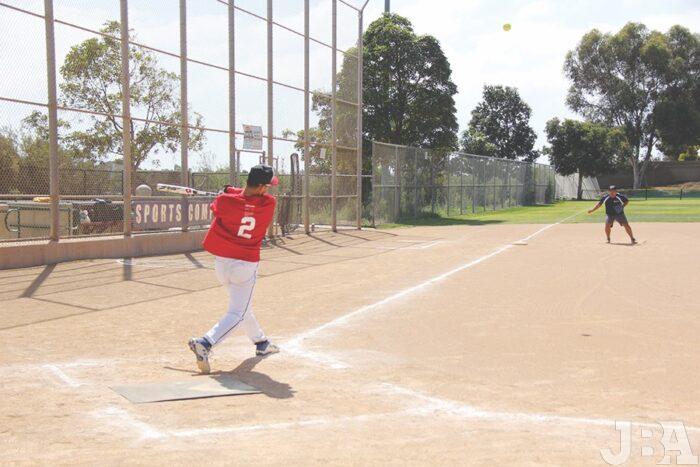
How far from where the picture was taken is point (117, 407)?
536 centimetres

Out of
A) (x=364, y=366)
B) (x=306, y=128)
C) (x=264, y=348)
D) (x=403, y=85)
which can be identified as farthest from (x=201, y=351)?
(x=403, y=85)

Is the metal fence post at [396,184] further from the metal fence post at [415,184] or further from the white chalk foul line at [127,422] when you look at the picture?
the white chalk foul line at [127,422]

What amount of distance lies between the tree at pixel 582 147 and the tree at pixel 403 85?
3451 centimetres

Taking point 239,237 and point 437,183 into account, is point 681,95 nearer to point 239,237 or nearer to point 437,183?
point 437,183

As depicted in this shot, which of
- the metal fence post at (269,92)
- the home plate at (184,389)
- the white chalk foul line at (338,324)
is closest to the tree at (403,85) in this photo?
the metal fence post at (269,92)

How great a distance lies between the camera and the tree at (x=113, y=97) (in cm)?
1519

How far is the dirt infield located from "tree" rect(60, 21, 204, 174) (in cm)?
327

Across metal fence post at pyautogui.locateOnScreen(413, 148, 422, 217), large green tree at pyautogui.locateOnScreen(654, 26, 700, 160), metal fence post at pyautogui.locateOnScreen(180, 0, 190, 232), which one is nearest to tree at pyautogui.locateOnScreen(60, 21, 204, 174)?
metal fence post at pyautogui.locateOnScreen(180, 0, 190, 232)

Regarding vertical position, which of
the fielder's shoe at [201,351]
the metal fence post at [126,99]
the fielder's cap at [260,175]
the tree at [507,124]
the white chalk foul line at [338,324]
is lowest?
the white chalk foul line at [338,324]

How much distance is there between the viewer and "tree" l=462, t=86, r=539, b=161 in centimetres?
7581

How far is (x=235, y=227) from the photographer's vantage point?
22.1 feet

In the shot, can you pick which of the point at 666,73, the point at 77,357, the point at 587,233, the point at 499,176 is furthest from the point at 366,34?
the point at 666,73

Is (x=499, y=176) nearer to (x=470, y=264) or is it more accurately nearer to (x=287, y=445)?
(x=470, y=264)

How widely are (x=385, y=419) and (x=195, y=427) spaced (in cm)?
126
